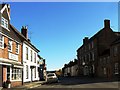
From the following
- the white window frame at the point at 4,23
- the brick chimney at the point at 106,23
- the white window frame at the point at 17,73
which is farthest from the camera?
the brick chimney at the point at 106,23

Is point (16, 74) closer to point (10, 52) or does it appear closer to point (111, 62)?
point (10, 52)

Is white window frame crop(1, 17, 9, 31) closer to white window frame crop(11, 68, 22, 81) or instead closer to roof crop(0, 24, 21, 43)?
roof crop(0, 24, 21, 43)

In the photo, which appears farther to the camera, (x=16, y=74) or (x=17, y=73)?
(x=17, y=73)

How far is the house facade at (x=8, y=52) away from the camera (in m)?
26.4

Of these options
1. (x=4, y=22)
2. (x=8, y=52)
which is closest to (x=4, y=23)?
(x=4, y=22)

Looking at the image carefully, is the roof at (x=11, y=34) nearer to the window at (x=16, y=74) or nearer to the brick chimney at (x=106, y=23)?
the window at (x=16, y=74)

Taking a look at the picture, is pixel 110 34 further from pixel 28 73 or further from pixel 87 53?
pixel 28 73

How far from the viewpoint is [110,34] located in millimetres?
67688

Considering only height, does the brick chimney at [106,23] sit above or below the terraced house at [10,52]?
above

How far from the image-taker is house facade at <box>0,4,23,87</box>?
26.4m

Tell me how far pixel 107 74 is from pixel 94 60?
38.7ft

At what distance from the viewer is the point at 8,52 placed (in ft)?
93.0

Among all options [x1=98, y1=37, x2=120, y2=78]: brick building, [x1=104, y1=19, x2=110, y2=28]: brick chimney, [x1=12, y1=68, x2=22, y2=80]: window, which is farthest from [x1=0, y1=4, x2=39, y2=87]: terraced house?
[x1=104, y1=19, x2=110, y2=28]: brick chimney

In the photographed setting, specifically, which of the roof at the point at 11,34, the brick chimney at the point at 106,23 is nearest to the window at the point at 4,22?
the roof at the point at 11,34
